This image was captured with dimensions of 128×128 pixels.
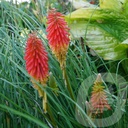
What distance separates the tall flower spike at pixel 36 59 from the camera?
3.51 ft

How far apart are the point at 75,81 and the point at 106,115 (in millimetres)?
252

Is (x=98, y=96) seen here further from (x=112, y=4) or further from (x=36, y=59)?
(x=112, y=4)

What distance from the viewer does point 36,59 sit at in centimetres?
108

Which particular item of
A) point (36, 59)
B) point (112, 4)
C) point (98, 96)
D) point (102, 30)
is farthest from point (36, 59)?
point (112, 4)

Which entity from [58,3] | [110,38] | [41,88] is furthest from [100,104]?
[58,3]

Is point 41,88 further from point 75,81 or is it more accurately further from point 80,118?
point 75,81

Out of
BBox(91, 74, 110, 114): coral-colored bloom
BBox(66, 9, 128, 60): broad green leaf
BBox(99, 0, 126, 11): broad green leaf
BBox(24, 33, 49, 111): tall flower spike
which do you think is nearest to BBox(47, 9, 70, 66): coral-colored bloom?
BBox(24, 33, 49, 111): tall flower spike

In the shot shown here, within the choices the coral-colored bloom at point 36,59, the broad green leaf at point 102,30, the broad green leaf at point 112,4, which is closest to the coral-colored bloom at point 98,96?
the coral-colored bloom at point 36,59

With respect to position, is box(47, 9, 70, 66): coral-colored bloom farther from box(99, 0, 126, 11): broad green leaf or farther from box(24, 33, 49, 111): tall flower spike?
box(99, 0, 126, 11): broad green leaf

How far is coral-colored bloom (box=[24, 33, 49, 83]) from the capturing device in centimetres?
107

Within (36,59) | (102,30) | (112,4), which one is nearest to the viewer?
(36,59)

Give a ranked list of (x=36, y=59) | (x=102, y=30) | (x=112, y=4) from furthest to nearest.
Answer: (x=112, y=4)
(x=102, y=30)
(x=36, y=59)

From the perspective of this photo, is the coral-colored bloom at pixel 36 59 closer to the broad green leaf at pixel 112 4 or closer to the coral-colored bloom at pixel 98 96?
the coral-colored bloom at pixel 98 96

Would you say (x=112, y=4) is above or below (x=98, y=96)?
above
